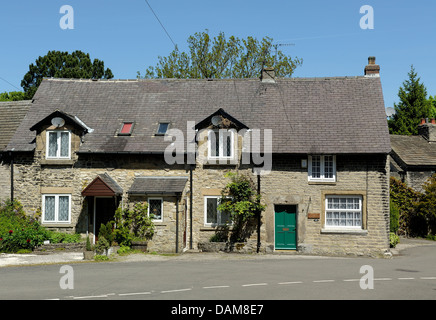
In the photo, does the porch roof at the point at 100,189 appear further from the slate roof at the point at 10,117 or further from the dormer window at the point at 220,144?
the slate roof at the point at 10,117

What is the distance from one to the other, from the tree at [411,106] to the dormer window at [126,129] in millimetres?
34254

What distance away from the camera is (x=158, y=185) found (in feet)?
78.0

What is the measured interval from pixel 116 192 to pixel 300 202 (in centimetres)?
868

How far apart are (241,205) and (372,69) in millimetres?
10918

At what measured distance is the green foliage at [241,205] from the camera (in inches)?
926

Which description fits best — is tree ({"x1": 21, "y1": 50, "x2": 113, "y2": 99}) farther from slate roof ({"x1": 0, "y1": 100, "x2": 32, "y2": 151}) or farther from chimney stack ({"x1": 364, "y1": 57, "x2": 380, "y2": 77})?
chimney stack ({"x1": 364, "y1": 57, "x2": 380, "y2": 77})

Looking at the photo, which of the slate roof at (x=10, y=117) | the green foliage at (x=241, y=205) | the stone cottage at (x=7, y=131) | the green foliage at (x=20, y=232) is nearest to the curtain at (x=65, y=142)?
the stone cottage at (x=7, y=131)

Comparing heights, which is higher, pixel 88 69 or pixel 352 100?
pixel 88 69

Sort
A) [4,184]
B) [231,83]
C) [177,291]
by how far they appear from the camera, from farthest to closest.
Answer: [231,83] < [4,184] < [177,291]

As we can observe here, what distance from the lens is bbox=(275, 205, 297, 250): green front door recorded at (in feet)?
79.4

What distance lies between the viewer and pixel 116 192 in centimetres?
2364
